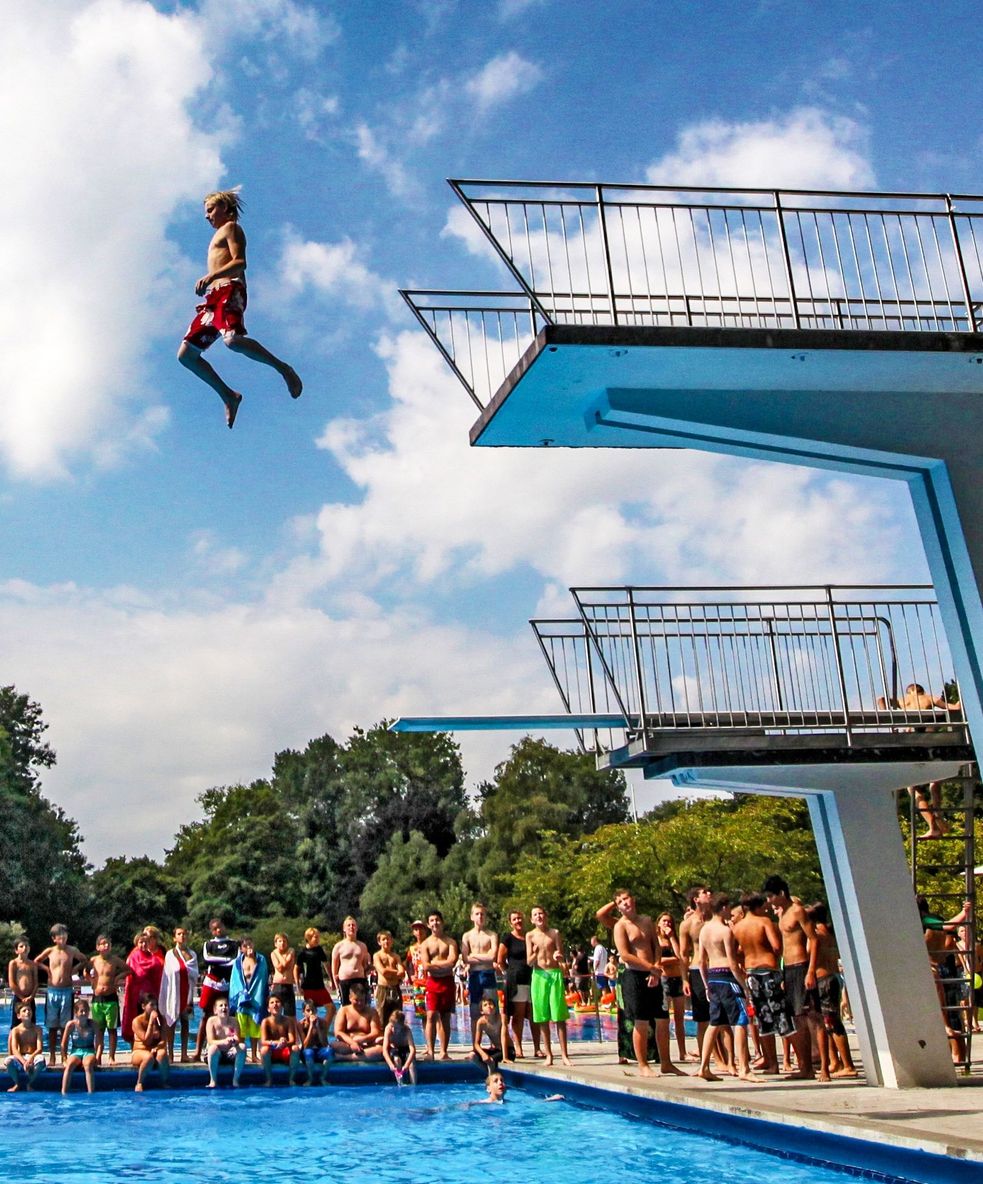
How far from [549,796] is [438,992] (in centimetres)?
5001

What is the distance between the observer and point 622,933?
38.6 ft

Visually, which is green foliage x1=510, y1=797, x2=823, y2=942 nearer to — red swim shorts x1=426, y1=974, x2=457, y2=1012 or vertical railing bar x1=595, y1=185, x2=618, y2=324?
red swim shorts x1=426, y1=974, x2=457, y2=1012

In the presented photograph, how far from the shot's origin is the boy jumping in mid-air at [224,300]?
22.5ft

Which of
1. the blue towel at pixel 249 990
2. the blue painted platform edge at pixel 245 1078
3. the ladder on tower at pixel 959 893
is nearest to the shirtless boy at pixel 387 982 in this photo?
the blue painted platform edge at pixel 245 1078

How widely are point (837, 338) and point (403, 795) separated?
6494cm

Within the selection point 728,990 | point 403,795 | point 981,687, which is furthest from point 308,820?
point 981,687

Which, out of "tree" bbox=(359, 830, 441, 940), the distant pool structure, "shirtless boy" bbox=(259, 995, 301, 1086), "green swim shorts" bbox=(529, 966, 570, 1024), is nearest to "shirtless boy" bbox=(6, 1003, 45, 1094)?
the distant pool structure

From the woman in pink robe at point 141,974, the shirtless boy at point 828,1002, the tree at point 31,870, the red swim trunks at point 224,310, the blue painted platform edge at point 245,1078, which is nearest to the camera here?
the red swim trunks at point 224,310

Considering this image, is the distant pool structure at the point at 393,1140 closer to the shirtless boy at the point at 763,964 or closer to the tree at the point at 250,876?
the shirtless boy at the point at 763,964

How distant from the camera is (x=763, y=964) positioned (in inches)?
452

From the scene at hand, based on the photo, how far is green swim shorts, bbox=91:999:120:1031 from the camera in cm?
1514

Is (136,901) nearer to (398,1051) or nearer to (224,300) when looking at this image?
(398,1051)

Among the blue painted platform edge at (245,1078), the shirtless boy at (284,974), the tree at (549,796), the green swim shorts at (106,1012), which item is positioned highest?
the tree at (549,796)

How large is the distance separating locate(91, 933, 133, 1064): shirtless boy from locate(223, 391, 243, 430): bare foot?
9825 mm
